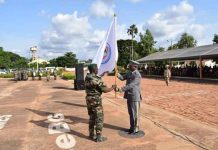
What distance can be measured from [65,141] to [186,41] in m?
68.1

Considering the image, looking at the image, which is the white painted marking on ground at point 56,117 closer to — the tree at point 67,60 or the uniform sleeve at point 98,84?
the uniform sleeve at point 98,84

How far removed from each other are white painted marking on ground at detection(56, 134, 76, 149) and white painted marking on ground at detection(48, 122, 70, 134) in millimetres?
542

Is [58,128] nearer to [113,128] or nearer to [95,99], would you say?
[113,128]

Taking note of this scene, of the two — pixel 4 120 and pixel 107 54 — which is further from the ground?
pixel 107 54

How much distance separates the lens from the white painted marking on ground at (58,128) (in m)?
8.71

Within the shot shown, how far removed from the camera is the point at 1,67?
338 ft

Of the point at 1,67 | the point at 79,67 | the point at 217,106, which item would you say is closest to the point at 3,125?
the point at 217,106

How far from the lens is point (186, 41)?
7262cm

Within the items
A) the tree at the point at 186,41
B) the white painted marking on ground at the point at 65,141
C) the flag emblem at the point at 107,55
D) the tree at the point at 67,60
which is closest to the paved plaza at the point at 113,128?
the white painted marking on ground at the point at 65,141

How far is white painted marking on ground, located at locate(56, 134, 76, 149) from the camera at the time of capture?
7.19m

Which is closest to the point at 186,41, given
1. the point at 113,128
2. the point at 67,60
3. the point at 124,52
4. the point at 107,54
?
the point at 124,52

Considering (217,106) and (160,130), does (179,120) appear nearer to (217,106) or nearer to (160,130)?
(160,130)

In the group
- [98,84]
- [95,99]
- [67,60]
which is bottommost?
[95,99]

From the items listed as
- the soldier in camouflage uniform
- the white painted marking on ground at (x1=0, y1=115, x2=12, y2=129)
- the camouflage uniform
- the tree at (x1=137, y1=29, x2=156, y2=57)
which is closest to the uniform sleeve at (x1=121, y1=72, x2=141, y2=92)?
the soldier in camouflage uniform
